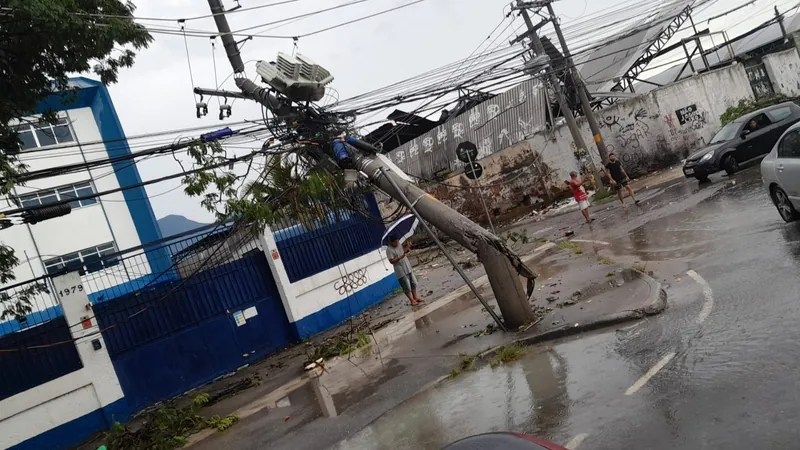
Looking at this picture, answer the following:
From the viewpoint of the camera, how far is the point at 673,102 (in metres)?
26.0

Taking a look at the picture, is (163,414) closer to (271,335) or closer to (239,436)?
(239,436)

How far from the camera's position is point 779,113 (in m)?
17.1

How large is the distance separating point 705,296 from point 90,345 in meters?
9.53

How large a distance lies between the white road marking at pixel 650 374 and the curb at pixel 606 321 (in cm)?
149

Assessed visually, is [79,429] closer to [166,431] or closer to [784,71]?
[166,431]

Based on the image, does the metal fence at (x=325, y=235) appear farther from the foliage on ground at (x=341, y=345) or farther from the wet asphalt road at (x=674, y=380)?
the wet asphalt road at (x=674, y=380)

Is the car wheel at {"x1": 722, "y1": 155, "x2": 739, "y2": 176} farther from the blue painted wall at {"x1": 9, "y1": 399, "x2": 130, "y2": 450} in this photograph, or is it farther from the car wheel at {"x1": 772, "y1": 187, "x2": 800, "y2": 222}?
the blue painted wall at {"x1": 9, "y1": 399, "x2": 130, "y2": 450}

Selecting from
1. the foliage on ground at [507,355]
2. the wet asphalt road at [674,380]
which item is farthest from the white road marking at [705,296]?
the foliage on ground at [507,355]

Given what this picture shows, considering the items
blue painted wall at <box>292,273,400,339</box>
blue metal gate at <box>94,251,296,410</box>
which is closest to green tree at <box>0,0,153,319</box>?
blue metal gate at <box>94,251,296,410</box>

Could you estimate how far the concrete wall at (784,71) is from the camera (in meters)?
30.7

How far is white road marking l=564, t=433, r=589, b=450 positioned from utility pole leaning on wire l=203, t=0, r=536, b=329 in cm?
362

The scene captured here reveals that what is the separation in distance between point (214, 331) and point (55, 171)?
14.3ft

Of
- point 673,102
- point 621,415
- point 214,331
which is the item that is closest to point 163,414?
point 214,331

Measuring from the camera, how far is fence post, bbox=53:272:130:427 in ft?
32.6
